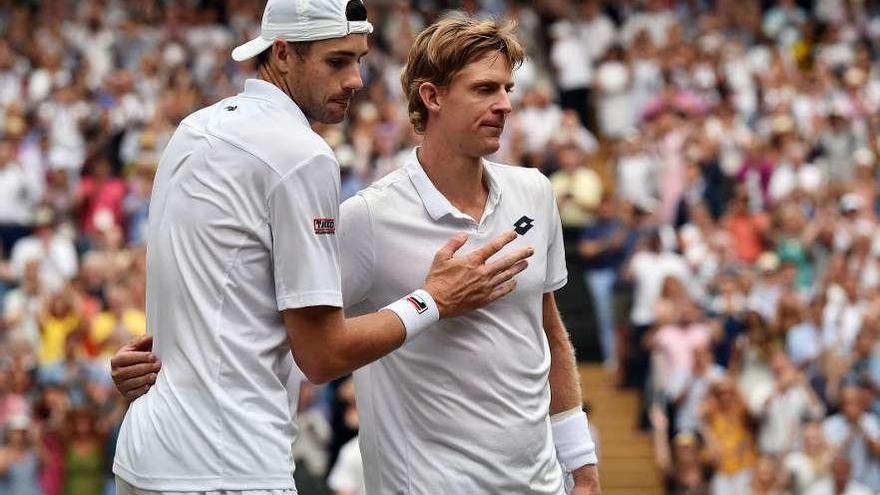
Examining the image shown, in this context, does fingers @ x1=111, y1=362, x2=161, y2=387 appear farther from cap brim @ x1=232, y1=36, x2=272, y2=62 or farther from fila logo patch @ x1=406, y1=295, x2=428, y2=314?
cap brim @ x1=232, y1=36, x2=272, y2=62

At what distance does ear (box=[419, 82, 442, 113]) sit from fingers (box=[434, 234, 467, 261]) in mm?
496

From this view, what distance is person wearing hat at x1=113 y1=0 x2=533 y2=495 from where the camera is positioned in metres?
4.19

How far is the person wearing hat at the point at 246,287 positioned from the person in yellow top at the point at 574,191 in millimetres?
13070

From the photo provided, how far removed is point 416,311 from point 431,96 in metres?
0.80

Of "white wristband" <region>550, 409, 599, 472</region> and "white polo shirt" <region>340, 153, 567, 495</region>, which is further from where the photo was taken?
"white wristband" <region>550, 409, 599, 472</region>

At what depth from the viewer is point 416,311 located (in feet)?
14.9

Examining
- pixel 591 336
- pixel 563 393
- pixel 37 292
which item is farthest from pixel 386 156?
pixel 563 393

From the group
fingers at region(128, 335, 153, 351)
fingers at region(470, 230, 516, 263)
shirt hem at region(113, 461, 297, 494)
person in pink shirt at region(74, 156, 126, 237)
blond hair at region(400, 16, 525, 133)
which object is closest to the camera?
shirt hem at region(113, 461, 297, 494)

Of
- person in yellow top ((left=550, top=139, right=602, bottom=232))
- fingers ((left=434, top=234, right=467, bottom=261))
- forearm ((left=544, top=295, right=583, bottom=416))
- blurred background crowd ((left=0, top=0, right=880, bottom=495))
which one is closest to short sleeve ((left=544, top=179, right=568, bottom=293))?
forearm ((left=544, top=295, right=583, bottom=416))

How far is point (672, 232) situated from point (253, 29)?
266 inches

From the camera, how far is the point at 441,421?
4.87 m

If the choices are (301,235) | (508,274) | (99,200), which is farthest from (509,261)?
(99,200)

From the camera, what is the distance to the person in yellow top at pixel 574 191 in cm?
1742

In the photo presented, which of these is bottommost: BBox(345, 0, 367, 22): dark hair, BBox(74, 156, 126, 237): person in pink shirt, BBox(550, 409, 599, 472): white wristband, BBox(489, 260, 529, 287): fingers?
BBox(74, 156, 126, 237): person in pink shirt
